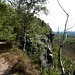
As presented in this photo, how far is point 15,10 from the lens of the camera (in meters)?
28.8

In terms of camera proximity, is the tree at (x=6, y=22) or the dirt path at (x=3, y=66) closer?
the dirt path at (x=3, y=66)

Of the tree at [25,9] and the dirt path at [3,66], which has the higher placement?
the tree at [25,9]

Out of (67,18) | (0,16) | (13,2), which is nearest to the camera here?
(67,18)

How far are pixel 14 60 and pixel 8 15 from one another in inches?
343

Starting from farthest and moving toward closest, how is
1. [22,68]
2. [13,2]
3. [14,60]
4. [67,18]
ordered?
[13,2] < [14,60] < [22,68] < [67,18]

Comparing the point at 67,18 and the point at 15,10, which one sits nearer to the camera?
the point at 67,18

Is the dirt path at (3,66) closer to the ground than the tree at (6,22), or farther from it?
closer to the ground

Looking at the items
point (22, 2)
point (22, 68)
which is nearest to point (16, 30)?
point (22, 2)

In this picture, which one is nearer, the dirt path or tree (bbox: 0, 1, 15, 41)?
the dirt path

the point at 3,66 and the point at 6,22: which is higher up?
the point at 6,22

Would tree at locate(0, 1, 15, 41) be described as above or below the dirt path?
above

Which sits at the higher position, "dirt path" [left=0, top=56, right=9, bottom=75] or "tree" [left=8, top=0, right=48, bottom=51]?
"tree" [left=8, top=0, right=48, bottom=51]

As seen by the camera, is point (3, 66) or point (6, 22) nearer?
point (3, 66)

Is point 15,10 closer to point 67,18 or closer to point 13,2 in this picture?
point 13,2
